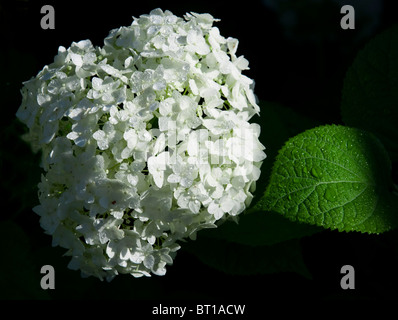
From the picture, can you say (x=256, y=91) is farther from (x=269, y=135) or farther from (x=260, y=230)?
(x=260, y=230)

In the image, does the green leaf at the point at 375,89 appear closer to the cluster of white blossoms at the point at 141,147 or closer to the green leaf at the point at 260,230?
the green leaf at the point at 260,230

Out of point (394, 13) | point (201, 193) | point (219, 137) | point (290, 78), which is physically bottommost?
point (201, 193)

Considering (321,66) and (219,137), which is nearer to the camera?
(219,137)

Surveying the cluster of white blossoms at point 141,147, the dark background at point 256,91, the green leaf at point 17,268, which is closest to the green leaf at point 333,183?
the cluster of white blossoms at point 141,147

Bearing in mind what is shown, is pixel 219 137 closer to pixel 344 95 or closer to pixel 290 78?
pixel 344 95

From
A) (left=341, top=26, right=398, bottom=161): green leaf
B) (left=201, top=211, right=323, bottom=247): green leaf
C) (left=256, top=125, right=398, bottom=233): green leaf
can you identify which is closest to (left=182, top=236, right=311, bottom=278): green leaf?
(left=201, top=211, right=323, bottom=247): green leaf

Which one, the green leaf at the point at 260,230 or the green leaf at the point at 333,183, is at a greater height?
the green leaf at the point at 333,183

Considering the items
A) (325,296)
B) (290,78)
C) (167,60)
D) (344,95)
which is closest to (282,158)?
(167,60)

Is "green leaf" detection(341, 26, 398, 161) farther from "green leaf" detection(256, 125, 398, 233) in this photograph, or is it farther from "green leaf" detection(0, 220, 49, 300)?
"green leaf" detection(0, 220, 49, 300)
